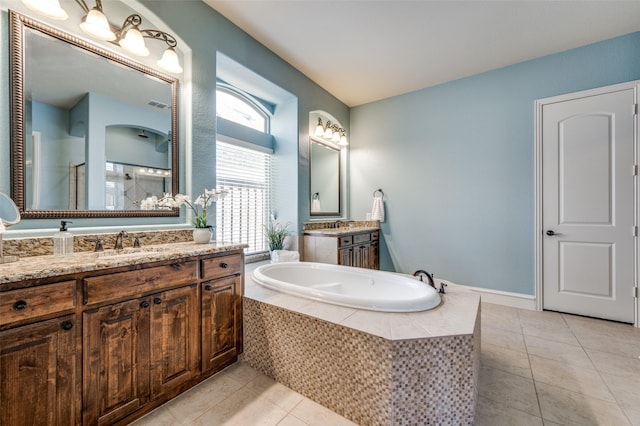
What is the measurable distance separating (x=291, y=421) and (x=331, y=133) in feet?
10.7

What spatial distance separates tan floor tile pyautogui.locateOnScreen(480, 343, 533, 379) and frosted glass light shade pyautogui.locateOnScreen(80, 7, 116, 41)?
329cm

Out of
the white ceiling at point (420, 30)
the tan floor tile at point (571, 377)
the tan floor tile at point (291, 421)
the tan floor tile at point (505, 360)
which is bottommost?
the tan floor tile at point (291, 421)

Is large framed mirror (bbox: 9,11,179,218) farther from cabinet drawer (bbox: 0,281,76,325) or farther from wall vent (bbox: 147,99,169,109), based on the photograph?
cabinet drawer (bbox: 0,281,76,325)

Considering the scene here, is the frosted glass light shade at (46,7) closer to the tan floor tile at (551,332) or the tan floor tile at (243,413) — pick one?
the tan floor tile at (243,413)

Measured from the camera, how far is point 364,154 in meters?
4.18

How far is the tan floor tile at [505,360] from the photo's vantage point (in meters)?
1.86

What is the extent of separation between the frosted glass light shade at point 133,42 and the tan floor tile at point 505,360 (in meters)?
3.20

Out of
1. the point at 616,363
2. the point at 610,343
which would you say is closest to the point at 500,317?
the point at 610,343

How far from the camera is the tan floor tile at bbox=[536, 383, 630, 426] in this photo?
4.63 ft

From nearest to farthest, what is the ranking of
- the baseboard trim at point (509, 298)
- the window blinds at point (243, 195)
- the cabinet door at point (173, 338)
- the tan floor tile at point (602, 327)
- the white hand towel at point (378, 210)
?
1. the cabinet door at point (173, 338)
2. the tan floor tile at point (602, 327)
3. the window blinds at point (243, 195)
4. the baseboard trim at point (509, 298)
5. the white hand towel at point (378, 210)

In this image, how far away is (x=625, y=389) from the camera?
1653 mm

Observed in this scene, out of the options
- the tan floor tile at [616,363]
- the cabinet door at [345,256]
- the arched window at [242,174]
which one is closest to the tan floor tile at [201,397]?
the arched window at [242,174]

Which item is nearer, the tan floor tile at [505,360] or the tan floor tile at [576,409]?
the tan floor tile at [576,409]

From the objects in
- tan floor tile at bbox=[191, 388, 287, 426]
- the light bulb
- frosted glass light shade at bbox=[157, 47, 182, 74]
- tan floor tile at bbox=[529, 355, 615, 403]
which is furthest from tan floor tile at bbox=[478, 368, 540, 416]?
the light bulb
